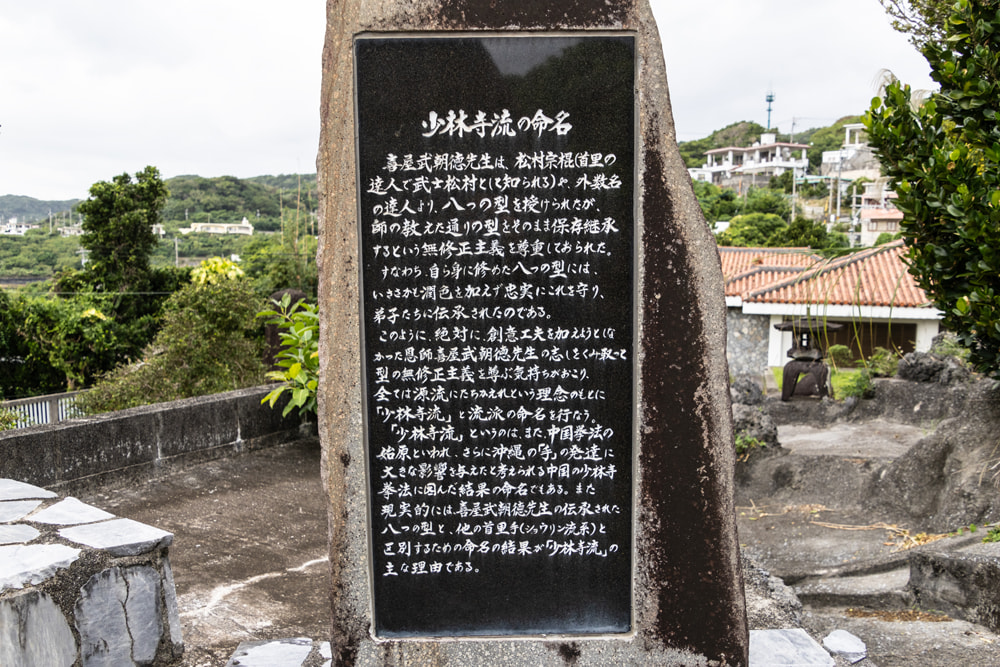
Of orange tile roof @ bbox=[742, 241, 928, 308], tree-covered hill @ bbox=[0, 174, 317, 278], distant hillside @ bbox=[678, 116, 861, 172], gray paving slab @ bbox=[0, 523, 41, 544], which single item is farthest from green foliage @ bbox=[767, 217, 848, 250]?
distant hillside @ bbox=[678, 116, 861, 172]

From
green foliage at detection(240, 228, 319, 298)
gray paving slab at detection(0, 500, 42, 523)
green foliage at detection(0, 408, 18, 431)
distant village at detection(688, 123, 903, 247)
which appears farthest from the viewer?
distant village at detection(688, 123, 903, 247)

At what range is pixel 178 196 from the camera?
41812 mm

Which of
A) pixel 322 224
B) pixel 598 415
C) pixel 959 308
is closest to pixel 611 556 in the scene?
pixel 598 415

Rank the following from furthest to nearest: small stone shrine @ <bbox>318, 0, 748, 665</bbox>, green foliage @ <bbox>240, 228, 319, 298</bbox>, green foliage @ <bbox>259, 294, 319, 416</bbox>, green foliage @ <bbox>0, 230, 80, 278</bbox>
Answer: green foliage @ <bbox>0, 230, 80, 278</bbox> < green foliage @ <bbox>240, 228, 319, 298</bbox> < green foliage @ <bbox>259, 294, 319, 416</bbox> < small stone shrine @ <bbox>318, 0, 748, 665</bbox>

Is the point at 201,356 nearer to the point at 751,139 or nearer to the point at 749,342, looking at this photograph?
the point at 749,342

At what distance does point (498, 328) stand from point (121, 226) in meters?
19.5

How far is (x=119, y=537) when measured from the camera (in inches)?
95.3

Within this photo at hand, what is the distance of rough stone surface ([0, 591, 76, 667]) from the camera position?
6.56ft

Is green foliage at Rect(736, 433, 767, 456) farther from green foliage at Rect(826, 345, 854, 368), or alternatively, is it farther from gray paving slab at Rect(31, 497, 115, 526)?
green foliage at Rect(826, 345, 854, 368)

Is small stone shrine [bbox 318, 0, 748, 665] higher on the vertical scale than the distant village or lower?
lower

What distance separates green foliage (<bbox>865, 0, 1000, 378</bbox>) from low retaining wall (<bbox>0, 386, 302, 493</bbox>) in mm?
4205

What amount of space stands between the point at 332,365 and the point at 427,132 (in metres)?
0.75

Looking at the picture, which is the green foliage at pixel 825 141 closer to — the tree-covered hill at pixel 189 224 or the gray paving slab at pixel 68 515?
the tree-covered hill at pixel 189 224

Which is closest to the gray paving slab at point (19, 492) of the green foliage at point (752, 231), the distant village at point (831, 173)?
the distant village at point (831, 173)
